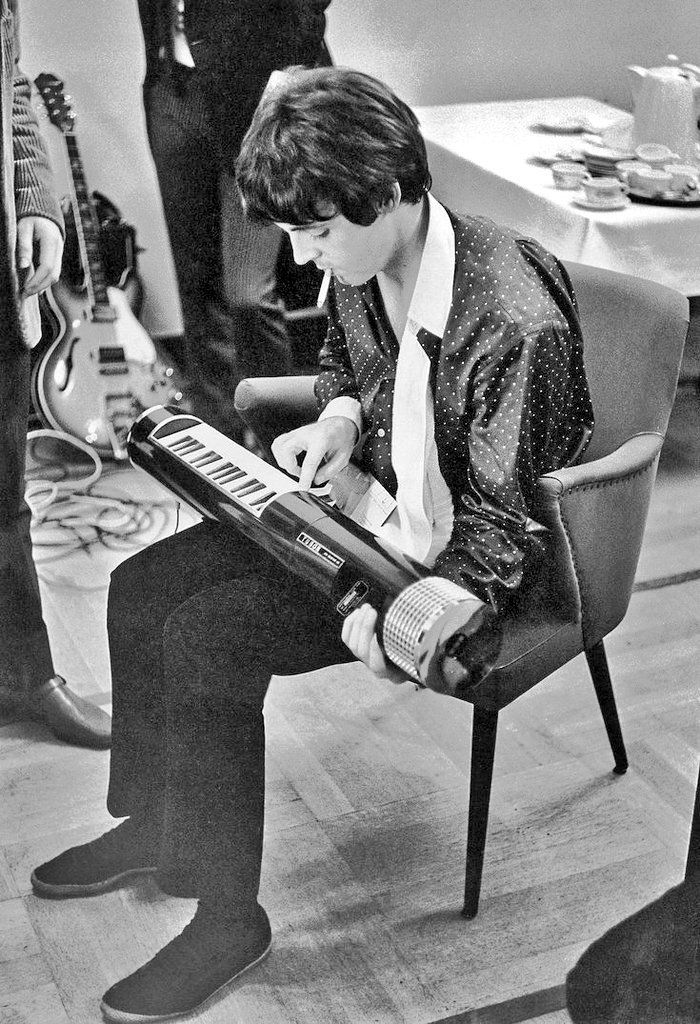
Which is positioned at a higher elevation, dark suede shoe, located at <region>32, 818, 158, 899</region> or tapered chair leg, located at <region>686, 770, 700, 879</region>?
dark suede shoe, located at <region>32, 818, 158, 899</region>

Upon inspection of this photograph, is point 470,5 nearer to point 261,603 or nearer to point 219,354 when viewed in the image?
point 219,354

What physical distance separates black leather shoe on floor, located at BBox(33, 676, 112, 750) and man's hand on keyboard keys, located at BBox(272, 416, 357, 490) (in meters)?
0.34

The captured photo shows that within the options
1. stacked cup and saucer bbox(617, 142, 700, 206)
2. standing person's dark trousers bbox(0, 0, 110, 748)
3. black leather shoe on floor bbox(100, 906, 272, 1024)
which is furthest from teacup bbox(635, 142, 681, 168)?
black leather shoe on floor bbox(100, 906, 272, 1024)

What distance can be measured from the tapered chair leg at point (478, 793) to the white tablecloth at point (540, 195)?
599 millimetres

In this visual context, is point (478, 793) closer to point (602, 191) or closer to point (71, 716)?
point (71, 716)

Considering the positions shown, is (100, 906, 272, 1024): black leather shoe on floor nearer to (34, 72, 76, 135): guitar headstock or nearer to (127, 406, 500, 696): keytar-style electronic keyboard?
(127, 406, 500, 696): keytar-style electronic keyboard

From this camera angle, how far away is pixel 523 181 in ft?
5.08

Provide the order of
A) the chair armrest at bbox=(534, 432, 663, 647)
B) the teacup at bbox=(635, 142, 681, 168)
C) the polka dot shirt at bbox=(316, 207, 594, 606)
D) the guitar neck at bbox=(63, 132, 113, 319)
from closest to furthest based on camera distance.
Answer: the guitar neck at bbox=(63, 132, 113, 319)
the polka dot shirt at bbox=(316, 207, 594, 606)
the chair armrest at bbox=(534, 432, 663, 647)
the teacup at bbox=(635, 142, 681, 168)

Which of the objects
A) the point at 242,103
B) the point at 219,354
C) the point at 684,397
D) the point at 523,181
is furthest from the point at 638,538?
the point at 242,103

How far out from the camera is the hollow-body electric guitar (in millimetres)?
1223

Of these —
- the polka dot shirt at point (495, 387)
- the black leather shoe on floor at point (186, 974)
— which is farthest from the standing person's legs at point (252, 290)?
the black leather shoe on floor at point (186, 974)

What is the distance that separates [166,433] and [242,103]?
34 centimetres

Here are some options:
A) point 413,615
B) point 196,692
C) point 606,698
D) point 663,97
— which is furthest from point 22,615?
point 663,97

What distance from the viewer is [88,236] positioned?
A: 4.01ft
